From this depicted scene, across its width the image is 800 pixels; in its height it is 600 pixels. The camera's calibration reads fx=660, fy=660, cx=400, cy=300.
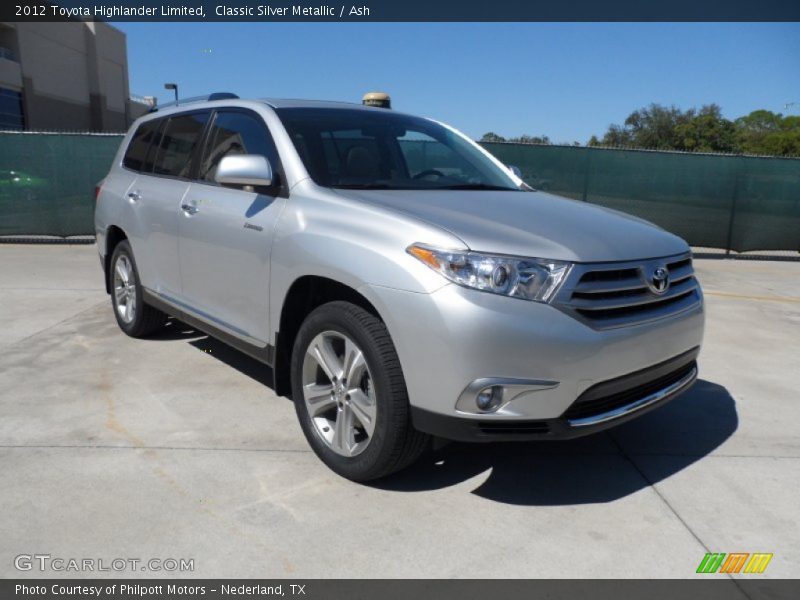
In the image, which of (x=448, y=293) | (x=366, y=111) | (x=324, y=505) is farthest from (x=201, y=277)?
(x=448, y=293)

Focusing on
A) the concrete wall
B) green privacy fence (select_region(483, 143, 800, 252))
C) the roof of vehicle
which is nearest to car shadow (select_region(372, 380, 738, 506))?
the roof of vehicle

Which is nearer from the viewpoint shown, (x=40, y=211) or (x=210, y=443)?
(x=210, y=443)

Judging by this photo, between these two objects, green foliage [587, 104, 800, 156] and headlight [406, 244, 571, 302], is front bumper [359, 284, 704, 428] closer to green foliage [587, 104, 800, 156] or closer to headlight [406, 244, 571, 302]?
headlight [406, 244, 571, 302]

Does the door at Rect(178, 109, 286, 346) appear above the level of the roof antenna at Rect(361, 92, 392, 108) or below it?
below

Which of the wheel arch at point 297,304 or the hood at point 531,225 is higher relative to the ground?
the hood at point 531,225

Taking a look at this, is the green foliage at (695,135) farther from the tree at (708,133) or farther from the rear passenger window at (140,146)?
the rear passenger window at (140,146)

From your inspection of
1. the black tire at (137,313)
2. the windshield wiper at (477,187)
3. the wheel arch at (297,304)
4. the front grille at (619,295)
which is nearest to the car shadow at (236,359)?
the black tire at (137,313)

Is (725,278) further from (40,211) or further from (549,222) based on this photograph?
(40,211)

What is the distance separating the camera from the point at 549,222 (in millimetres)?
3092

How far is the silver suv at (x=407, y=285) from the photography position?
2627 millimetres

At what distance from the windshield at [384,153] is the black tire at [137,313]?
7.10ft

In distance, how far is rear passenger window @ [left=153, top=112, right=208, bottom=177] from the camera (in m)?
4.43

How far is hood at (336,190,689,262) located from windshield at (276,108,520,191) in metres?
0.23

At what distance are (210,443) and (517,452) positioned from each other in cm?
165
